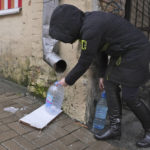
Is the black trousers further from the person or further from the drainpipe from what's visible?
the drainpipe

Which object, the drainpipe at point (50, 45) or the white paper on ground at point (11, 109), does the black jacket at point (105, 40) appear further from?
the white paper on ground at point (11, 109)

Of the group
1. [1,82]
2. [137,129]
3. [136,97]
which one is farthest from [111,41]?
[1,82]

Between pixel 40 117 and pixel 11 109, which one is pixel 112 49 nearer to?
pixel 40 117

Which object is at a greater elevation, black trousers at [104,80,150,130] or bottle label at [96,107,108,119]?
black trousers at [104,80,150,130]

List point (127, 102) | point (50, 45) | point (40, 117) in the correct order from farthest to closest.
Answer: point (50, 45)
point (40, 117)
point (127, 102)

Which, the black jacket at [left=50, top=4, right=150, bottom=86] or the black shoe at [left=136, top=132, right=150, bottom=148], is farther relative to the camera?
→ the black shoe at [left=136, top=132, right=150, bottom=148]

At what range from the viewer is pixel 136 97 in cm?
200

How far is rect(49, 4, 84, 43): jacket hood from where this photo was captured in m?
1.71

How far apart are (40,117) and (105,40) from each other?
1.27 m

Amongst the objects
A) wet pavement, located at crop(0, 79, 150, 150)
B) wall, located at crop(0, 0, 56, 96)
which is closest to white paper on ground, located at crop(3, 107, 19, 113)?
wet pavement, located at crop(0, 79, 150, 150)

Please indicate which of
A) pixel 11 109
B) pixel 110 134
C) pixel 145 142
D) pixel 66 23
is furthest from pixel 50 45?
pixel 145 142

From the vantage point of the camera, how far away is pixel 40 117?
8.03 ft

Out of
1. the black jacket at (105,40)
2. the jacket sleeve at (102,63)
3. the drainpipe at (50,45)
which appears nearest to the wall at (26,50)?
the drainpipe at (50,45)

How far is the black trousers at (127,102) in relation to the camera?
1990 mm
